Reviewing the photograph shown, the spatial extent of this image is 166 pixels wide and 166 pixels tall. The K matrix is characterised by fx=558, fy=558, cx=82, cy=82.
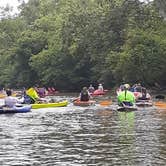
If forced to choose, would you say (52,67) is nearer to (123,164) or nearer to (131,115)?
(131,115)

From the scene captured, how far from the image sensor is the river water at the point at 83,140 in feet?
51.8

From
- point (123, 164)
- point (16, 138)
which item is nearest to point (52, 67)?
point (16, 138)

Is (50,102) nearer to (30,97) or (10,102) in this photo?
(30,97)

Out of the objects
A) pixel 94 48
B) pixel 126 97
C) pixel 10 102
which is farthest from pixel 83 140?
pixel 94 48

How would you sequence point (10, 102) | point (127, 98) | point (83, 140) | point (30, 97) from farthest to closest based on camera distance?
1. point (30, 97)
2. point (127, 98)
3. point (10, 102)
4. point (83, 140)

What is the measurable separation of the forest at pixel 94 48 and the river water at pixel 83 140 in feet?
105

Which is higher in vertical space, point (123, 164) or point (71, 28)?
point (71, 28)

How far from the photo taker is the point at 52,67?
78812 mm

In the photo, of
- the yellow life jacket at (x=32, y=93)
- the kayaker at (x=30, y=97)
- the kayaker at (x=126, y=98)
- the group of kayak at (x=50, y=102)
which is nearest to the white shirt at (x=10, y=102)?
the group of kayak at (x=50, y=102)

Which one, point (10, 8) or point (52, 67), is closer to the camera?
point (52, 67)

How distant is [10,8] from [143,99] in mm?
87567

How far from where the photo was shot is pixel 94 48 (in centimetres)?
7000

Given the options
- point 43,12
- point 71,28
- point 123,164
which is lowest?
point 123,164

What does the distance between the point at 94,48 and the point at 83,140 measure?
50.8 m
